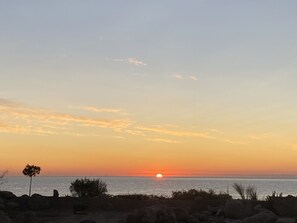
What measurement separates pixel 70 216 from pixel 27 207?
4066mm

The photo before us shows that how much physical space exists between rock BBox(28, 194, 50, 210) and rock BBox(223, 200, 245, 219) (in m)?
10.3

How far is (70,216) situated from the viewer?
27.5m

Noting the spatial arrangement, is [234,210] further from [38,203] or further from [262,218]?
[38,203]

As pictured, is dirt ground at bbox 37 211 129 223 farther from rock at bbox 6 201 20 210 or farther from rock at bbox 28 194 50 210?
rock at bbox 6 201 20 210

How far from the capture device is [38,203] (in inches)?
1197

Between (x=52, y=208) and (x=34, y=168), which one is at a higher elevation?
(x=34, y=168)

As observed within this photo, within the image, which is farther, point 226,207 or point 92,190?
point 92,190

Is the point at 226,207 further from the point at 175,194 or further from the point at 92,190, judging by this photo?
the point at 92,190

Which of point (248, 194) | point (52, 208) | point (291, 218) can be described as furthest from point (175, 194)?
point (291, 218)

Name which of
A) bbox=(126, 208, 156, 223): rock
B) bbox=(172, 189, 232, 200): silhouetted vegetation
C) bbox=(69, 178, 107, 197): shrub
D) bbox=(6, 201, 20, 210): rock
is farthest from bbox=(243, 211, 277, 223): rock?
bbox=(69, 178, 107, 197): shrub

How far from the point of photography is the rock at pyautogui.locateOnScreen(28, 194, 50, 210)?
30.2 meters

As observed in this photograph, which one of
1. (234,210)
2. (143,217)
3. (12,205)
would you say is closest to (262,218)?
(234,210)

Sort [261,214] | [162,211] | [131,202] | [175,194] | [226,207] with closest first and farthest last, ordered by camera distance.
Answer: [162,211] → [261,214] → [226,207] → [131,202] → [175,194]

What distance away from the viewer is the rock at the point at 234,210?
2595 cm
